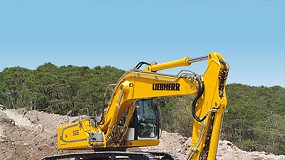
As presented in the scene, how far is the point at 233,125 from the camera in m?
36.4

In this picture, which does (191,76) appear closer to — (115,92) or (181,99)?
(115,92)

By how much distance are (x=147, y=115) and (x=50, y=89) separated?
38570mm

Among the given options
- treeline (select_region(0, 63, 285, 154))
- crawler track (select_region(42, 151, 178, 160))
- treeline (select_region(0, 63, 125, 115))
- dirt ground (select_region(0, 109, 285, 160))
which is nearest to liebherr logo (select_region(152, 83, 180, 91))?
crawler track (select_region(42, 151, 178, 160))

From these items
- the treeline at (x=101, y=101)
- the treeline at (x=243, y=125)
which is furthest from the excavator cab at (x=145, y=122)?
the treeline at (x=243, y=125)

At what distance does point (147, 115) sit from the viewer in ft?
33.8

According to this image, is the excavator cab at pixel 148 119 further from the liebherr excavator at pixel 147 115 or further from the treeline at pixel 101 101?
the treeline at pixel 101 101

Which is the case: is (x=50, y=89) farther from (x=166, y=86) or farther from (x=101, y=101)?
(x=166, y=86)

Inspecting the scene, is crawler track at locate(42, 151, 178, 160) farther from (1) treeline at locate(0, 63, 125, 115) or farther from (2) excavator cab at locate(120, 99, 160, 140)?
(1) treeline at locate(0, 63, 125, 115)

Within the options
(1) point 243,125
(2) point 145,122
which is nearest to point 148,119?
(2) point 145,122

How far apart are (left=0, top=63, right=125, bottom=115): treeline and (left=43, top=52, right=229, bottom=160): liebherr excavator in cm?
2884

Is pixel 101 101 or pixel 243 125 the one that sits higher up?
pixel 101 101

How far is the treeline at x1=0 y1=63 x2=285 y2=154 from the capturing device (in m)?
34.2

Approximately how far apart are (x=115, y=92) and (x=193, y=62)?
282cm

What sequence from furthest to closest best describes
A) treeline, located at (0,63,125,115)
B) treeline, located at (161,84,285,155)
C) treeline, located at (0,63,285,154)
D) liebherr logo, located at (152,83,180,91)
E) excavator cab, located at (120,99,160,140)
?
treeline, located at (0,63,125,115), treeline, located at (0,63,285,154), treeline, located at (161,84,285,155), excavator cab, located at (120,99,160,140), liebherr logo, located at (152,83,180,91)
